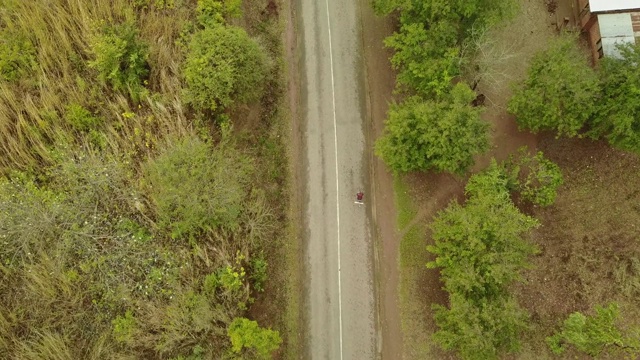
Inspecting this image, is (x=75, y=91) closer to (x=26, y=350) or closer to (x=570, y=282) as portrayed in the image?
(x=26, y=350)

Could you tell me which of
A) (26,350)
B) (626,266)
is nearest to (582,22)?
(626,266)

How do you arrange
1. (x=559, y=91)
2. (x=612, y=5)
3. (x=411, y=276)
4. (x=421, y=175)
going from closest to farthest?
(x=559, y=91)
(x=411, y=276)
(x=612, y=5)
(x=421, y=175)

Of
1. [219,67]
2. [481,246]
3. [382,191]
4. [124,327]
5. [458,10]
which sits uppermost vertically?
[458,10]

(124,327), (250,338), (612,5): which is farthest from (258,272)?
(612,5)

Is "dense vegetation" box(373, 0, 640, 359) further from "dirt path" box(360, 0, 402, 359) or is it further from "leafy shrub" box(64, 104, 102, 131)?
"leafy shrub" box(64, 104, 102, 131)

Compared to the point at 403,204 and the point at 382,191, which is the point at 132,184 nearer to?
the point at 382,191
